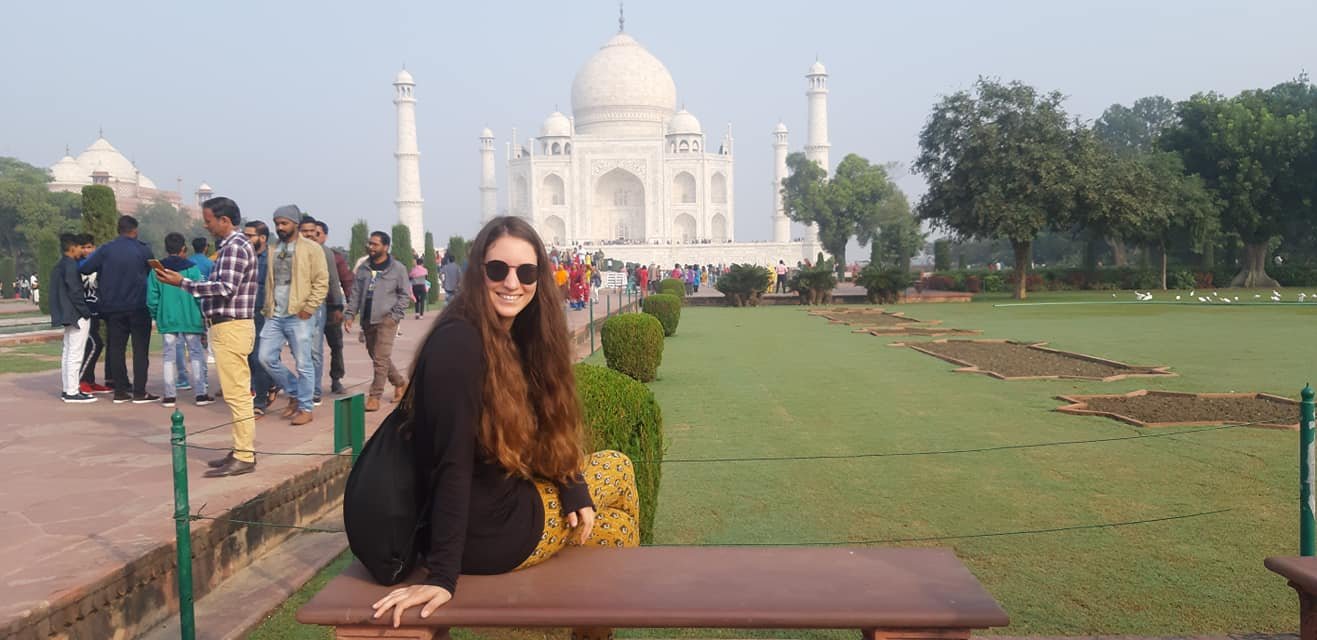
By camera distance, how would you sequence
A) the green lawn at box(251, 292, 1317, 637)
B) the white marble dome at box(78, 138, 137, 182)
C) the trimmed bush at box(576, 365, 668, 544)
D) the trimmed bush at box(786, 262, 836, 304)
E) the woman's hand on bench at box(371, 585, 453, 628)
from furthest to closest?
the white marble dome at box(78, 138, 137, 182), the trimmed bush at box(786, 262, 836, 304), the trimmed bush at box(576, 365, 668, 544), the green lawn at box(251, 292, 1317, 637), the woman's hand on bench at box(371, 585, 453, 628)

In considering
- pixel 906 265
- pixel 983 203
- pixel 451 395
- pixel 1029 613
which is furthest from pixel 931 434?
pixel 906 265

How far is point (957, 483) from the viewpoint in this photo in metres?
4.18

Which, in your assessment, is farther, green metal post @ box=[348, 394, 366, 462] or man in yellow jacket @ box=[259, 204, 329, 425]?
man in yellow jacket @ box=[259, 204, 329, 425]

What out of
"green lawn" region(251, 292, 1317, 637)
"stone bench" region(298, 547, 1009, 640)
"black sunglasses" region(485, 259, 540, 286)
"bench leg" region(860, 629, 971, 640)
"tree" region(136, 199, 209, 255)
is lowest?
"green lawn" region(251, 292, 1317, 637)

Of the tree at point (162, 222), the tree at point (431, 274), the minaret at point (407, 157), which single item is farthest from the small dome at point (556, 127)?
the tree at point (431, 274)

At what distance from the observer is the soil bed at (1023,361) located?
7586mm

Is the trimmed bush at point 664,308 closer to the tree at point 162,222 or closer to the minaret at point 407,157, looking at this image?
the minaret at point 407,157

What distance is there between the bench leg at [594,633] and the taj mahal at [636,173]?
1706 inches

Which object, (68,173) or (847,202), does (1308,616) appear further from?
(68,173)

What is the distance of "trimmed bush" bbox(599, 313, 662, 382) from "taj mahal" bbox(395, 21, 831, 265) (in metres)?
37.9

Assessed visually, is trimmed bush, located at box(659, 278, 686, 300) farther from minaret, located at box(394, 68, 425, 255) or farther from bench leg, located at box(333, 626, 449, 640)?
minaret, located at box(394, 68, 425, 255)

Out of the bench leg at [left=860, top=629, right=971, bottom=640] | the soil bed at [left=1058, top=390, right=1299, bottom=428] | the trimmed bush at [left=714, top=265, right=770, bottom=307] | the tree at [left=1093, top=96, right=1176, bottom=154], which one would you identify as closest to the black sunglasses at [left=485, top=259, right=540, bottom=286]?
the bench leg at [left=860, top=629, right=971, bottom=640]

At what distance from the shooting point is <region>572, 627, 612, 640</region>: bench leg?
2.17 meters

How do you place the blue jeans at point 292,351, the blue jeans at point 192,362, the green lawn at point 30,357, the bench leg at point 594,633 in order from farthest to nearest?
the green lawn at point 30,357
the blue jeans at point 192,362
the blue jeans at point 292,351
the bench leg at point 594,633
